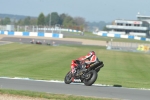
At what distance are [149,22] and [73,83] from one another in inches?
7140

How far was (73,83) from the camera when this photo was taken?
18.6 m

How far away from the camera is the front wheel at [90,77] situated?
17.2 metres

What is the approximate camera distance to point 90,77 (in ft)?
56.9

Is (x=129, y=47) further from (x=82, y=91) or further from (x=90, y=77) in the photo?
(x=82, y=91)

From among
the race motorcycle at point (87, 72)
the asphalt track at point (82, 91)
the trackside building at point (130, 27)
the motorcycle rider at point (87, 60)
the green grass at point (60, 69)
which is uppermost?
the motorcycle rider at point (87, 60)

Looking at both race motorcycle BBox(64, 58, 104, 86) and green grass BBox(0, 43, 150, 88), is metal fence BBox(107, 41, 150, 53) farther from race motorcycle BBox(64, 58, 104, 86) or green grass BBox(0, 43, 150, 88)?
race motorcycle BBox(64, 58, 104, 86)

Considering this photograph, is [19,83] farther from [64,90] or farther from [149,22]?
[149,22]

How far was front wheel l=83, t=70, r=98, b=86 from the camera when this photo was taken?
17.2 metres

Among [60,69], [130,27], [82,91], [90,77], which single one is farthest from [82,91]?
[130,27]

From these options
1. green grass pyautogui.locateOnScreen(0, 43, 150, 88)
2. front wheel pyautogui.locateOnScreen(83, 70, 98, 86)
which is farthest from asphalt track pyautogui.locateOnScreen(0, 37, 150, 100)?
green grass pyautogui.locateOnScreen(0, 43, 150, 88)

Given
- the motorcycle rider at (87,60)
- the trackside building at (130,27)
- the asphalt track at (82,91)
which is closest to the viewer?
the asphalt track at (82,91)

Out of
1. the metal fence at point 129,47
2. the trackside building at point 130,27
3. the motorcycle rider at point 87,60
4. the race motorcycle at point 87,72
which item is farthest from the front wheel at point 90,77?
the trackside building at point 130,27

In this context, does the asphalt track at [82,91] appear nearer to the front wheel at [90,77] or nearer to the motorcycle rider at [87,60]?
the front wheel at [90,77]

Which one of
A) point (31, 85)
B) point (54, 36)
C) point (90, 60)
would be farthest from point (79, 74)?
point (54, 36)
